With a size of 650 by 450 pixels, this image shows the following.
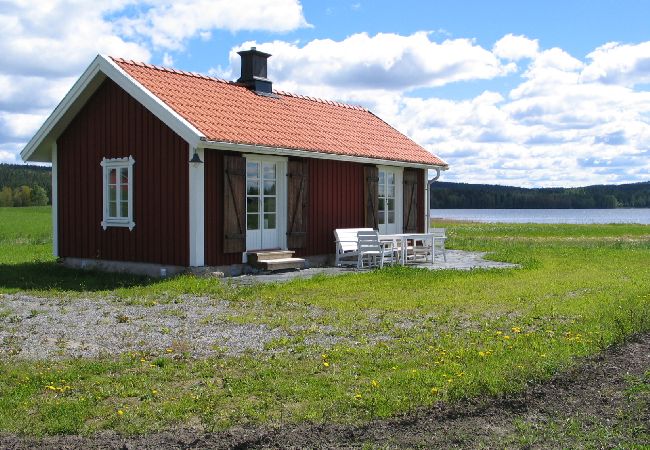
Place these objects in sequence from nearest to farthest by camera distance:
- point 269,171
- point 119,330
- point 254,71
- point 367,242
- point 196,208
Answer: point 119,330 → point 196,208 → point 269,171 → point 367,242 → point 254,71

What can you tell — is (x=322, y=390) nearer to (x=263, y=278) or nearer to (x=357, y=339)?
(x=357, y=339)

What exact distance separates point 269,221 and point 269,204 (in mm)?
369

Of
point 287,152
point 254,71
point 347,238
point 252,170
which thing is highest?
point 254,71

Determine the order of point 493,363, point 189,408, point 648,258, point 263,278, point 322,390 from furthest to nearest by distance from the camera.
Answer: point 648,258 → point 263,278 → point 493,363 → point 322,390 → point 189,408

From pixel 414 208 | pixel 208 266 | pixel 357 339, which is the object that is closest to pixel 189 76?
pixel 208 266

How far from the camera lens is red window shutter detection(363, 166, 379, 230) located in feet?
64.9

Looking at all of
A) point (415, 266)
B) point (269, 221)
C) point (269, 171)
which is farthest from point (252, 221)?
point (415, 266)

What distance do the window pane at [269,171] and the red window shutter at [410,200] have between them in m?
5.61

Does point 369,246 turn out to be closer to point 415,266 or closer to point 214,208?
point 415,266

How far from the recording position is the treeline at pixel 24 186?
7894 centimetres

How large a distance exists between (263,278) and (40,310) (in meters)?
4.97

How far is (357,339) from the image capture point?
877cm

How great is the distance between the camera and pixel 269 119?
18.0 metres

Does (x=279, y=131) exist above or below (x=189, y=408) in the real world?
above
